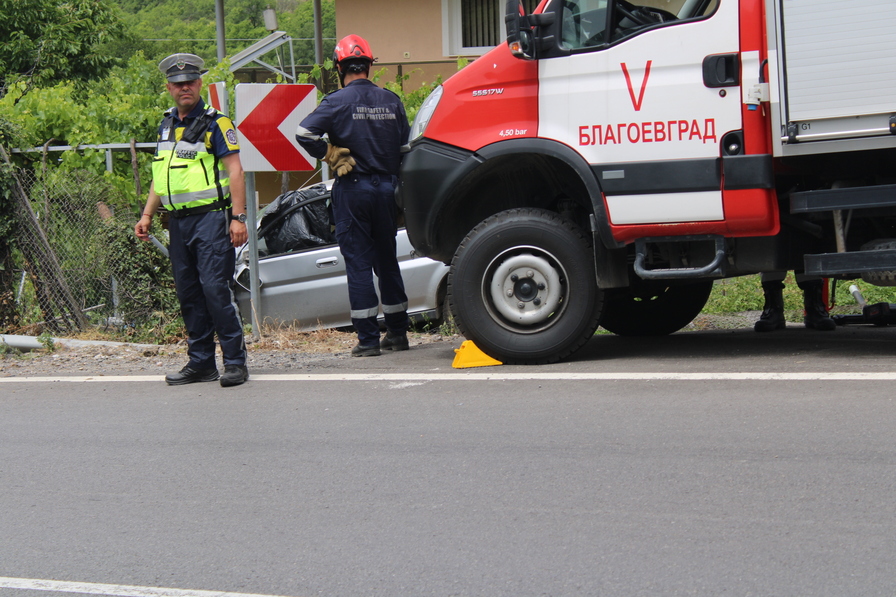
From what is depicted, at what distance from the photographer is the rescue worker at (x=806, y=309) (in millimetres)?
7906

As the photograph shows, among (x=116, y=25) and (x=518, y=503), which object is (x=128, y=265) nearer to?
(x=518, y=503)

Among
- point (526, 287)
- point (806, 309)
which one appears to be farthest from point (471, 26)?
point (526, 287)

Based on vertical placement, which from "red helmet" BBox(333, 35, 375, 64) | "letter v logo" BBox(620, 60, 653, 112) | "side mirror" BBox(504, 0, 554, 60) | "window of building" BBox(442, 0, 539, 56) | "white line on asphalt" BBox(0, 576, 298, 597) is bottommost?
"white line on asphalt" BBox(0, 576, 298, 597)

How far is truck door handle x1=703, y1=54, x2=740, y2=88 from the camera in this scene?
19.2 feet

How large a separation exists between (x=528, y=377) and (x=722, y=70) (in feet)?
6.71

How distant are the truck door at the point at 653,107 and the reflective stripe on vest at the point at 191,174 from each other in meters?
1.98

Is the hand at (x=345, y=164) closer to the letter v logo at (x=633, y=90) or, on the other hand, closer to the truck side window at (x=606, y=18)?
the truck side window at (x=606, y=18)

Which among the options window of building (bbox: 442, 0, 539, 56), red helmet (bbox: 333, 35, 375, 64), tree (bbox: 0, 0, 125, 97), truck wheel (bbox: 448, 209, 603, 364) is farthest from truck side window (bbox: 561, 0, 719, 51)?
tree (bbox: 0, 0, 125, 97)

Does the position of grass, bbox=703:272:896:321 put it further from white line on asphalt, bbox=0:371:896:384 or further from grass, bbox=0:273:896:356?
white line on asphalt, bbox=0:371:896:384

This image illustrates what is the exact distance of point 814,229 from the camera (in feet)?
20.1

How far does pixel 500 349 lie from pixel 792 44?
244 centimetres

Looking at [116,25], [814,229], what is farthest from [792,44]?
[116,25]

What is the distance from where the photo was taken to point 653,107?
19.8ft

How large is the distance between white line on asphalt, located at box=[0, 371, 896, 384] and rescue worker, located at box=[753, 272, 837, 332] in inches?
86.9
